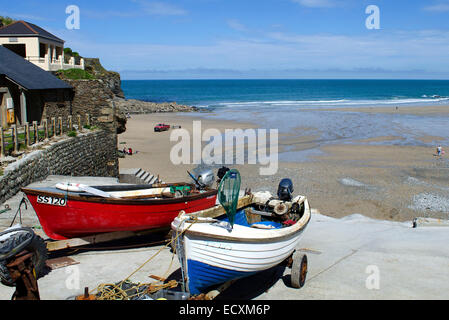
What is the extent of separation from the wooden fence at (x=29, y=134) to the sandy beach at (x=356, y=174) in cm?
612

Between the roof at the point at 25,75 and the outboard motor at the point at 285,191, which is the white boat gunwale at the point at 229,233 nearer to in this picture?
the outboard motor at the point at 285,191

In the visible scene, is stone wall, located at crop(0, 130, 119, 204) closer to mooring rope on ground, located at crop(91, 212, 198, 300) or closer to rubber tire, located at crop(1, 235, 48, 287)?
rubber tire, located at crop(1, 235, 48, 287)

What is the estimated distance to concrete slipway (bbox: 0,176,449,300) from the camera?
764 cm

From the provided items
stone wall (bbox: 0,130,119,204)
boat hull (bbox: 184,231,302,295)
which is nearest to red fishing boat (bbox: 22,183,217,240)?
boat hull (bbox: 184,231,302,295)

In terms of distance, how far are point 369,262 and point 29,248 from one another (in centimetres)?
728

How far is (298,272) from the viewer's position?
7.75m

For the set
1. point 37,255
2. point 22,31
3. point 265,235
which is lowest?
point 37,255

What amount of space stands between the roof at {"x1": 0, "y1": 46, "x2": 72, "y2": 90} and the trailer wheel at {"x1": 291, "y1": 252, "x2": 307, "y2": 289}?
16.5 meters

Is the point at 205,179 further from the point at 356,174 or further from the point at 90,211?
the point at 356,174

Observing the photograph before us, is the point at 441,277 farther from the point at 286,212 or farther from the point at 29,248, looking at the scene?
Answer: the point at 29,248

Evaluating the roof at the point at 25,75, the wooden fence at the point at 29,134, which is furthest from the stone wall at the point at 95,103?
the roof at the point at 25,75

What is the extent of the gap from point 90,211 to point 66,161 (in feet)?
30.5

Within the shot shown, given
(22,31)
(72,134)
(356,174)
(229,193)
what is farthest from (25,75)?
(356,174)

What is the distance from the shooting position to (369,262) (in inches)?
373
